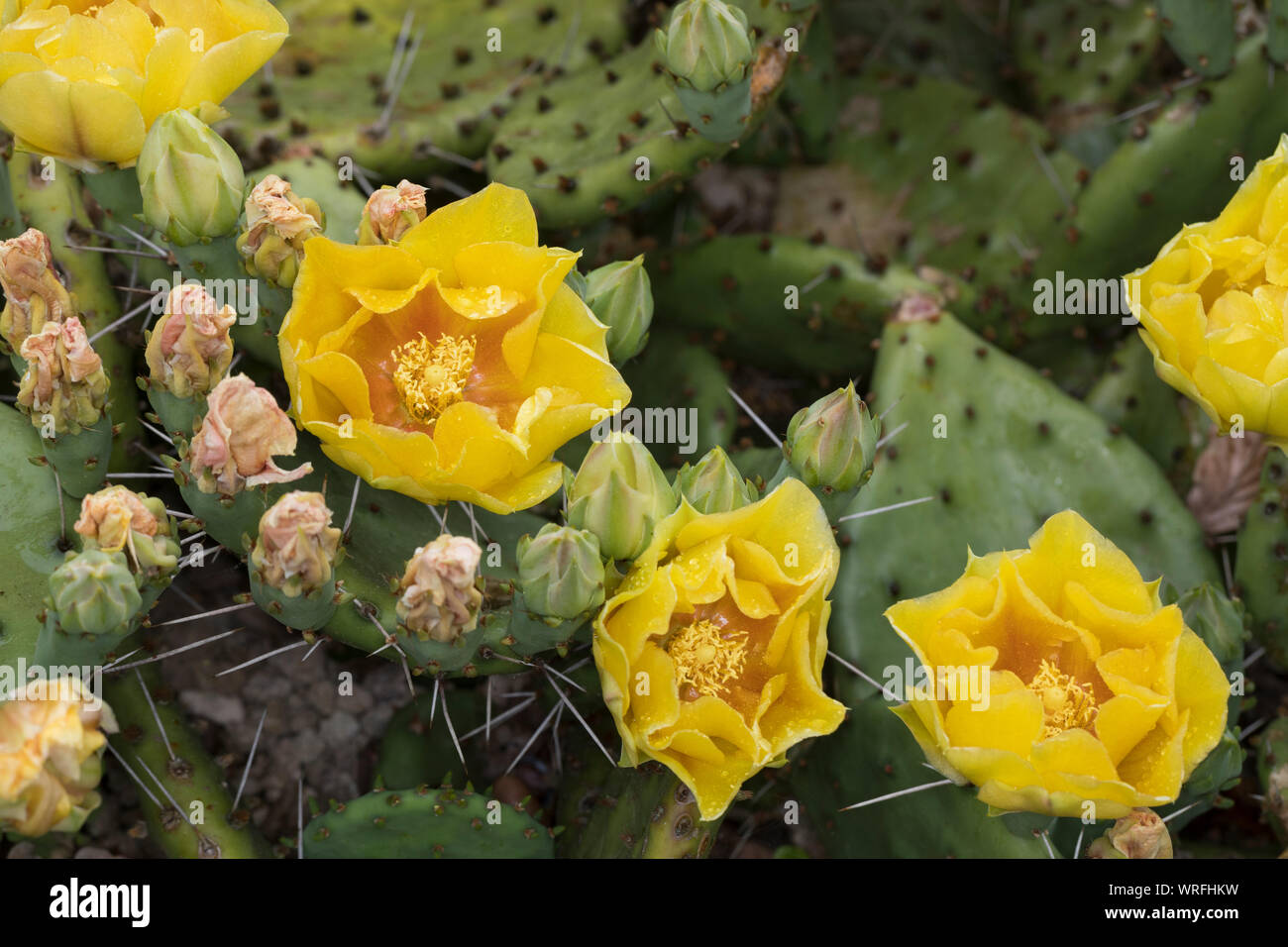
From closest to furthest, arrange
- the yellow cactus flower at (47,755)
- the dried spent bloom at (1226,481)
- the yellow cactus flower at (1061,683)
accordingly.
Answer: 1. the yellow cactus flower at (47,755)
2. the yellow cactus flower at (1061,683)
3. the dried spent bloom at (1226,481)

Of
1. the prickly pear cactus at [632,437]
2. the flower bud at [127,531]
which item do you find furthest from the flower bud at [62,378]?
the flower bud at [127,531]

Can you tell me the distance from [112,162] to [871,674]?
999 mm

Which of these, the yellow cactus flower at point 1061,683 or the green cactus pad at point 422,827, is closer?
the yellow cactus flower at point 1061,683

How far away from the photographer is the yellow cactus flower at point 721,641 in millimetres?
Result: 1196

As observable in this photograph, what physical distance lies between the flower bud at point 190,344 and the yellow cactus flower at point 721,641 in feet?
1.40

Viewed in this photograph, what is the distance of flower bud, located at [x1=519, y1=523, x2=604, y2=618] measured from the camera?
117 centimetres

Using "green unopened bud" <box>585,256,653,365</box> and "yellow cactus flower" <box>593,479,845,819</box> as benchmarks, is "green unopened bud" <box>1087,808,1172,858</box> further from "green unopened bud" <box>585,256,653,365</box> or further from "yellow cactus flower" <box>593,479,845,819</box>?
"green unopened bud" <box>585,256,653,365</box>

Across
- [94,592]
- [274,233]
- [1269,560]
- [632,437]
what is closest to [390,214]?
[274,233]

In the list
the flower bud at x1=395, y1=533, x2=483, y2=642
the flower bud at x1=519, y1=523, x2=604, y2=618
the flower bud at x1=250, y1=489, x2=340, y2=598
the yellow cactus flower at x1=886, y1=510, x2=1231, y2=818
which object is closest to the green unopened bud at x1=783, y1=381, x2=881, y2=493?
the yellow cactus flower at x1=886, y1=510, x2=1231, y2=818

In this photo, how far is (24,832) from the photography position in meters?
1.09

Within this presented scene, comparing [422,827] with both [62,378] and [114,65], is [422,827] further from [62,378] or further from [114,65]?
[114,65]

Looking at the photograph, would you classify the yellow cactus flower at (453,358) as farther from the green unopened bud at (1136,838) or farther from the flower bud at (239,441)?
the green unopened bud at (1136,838)

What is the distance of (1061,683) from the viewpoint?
4.24 feet
